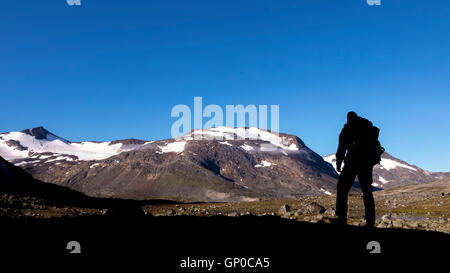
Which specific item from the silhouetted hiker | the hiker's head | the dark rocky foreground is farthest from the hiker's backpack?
the dark rocky foreground

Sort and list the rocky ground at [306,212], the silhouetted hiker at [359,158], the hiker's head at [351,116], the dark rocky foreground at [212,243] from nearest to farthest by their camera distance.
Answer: the dark rocky foreground at [212,243] < the silhouetted hiker at [359,158] < the hiker's head at [351,116] < the rocky ground at [306,212]

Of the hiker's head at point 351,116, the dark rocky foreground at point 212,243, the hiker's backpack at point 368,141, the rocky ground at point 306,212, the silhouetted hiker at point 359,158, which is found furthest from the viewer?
the rocky ground at point 306,212

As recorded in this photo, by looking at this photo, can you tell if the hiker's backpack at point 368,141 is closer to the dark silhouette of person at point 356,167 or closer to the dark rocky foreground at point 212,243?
the dark silhouette of person at point 356,167

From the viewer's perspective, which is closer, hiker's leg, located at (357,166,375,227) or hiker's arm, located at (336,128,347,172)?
hiker's leg, located at (357,166,375,227)

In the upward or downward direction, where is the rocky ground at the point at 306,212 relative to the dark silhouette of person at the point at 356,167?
downward

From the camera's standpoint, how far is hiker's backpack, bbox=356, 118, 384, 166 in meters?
12.0

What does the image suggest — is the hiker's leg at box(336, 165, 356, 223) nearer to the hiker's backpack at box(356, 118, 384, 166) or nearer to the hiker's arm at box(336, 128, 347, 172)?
the hiker's arm at box(336, 128, 347, 172)

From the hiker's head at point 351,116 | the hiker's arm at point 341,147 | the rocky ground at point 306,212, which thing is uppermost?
the hiker's head at point 351,116

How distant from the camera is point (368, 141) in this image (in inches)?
477

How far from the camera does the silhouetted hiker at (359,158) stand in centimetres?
1191

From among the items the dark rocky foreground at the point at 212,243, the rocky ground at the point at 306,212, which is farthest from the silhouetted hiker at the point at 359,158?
the rocky ground at the point at 306,212

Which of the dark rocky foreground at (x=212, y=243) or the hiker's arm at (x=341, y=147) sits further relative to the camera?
the hiker's arm at (x=341, y=147)
